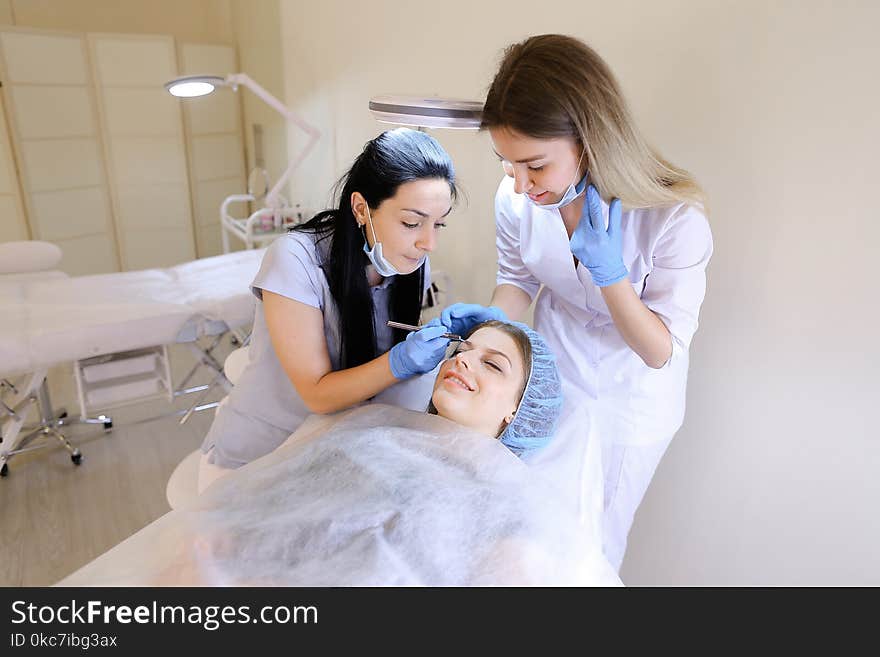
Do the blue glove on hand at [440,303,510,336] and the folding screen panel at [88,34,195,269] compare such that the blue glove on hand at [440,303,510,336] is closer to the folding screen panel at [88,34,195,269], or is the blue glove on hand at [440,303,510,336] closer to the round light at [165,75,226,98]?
the round light at [165,75,226,98]

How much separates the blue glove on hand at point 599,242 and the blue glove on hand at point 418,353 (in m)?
0.30

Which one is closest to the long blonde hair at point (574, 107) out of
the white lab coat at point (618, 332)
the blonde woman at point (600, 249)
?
the blonde woman at point (600, 249)

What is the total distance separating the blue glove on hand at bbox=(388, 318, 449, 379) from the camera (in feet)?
3.56

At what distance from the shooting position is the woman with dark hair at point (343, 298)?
3.66 ft

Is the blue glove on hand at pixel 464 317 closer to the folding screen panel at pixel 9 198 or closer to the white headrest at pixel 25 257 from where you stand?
the white headrest at pixel 25 257

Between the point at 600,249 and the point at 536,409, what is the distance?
1.01 ft

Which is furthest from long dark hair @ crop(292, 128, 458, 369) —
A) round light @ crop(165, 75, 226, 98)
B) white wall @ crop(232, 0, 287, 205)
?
white wall @ crop(232, 0, 287, 205)

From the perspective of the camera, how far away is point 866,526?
1137mm

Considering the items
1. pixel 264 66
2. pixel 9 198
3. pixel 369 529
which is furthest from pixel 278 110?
pixel 369 529

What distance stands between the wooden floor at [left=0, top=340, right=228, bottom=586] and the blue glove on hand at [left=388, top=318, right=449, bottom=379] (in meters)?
1.35

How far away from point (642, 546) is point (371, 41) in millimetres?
2049

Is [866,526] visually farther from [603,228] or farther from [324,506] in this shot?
[324,506]

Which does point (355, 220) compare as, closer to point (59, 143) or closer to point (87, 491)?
point (87, 491)
